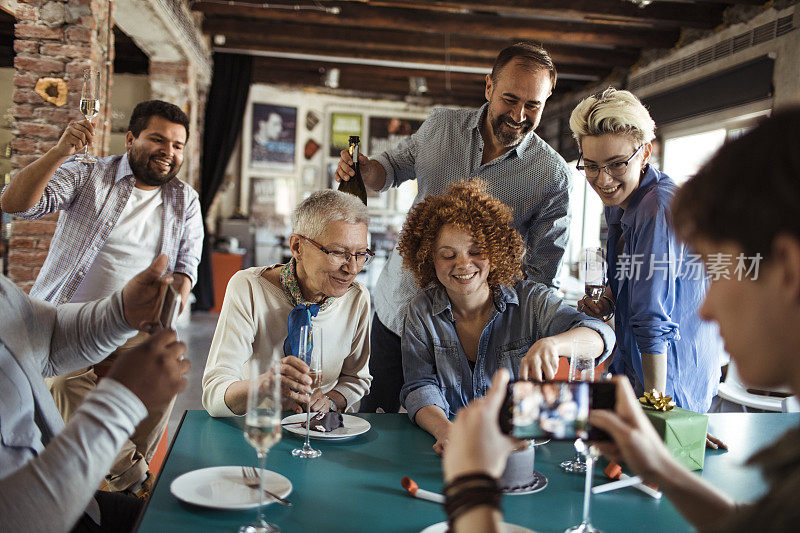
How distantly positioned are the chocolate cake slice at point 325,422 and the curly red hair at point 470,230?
25.5 inches

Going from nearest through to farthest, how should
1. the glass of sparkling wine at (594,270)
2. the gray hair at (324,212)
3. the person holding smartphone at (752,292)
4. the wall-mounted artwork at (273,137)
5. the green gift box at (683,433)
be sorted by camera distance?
the person holding smartphone at (752,292), the green gift box at (683,433), the glass of sparkling wine at (594,270), the gray hair at (324,212), the wall-mounted artwork at (273,137)

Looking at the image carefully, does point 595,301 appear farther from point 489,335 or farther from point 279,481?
point 279,481

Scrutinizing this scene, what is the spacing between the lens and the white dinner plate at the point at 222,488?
1.24m

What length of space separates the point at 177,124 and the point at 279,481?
2.20 metres

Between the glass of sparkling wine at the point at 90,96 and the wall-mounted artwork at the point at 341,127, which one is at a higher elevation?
the wall-mounted artwork at the point at 341,127

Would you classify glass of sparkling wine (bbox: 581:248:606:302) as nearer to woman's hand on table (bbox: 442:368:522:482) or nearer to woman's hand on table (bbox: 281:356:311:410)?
woman's hand on table (bbox: 281:356:311:410)

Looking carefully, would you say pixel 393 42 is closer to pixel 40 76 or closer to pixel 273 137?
pixel 273 137

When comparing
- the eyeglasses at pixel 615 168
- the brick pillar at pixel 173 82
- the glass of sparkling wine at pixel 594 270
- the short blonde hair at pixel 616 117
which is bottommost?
the glass of sparkling wine at pixel 594 270

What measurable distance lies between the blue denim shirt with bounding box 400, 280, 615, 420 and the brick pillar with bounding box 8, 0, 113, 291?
112 inches

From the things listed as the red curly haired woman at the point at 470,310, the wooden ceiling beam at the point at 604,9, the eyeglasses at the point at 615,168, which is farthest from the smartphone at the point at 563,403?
the wooden ceiling beam at the point at 604,9

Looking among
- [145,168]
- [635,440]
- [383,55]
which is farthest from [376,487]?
[383,55]

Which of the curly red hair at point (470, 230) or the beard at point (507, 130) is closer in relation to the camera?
the curly red hair at point (470, 230)

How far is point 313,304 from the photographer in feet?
7.11

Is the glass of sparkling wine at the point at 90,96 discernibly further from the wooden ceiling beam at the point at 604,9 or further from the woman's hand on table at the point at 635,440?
the wooden ceiling beam at the point at 604,9
